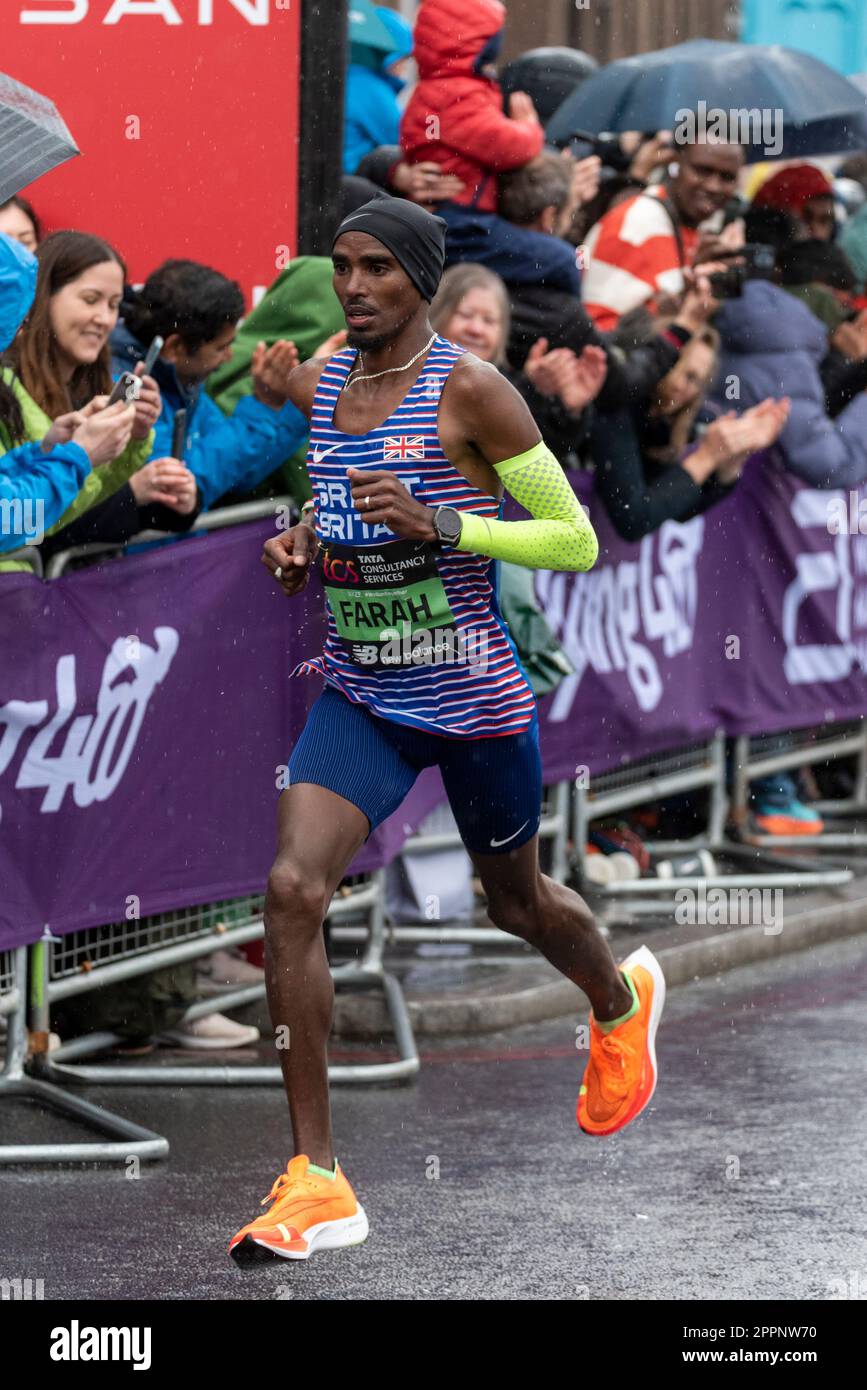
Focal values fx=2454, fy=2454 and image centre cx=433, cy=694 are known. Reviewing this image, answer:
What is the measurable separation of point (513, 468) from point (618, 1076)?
1713 millimetres

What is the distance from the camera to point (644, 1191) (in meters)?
6.36

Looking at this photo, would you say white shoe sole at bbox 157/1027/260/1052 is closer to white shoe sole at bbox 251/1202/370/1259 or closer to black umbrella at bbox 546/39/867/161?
white shoe sole at bbox 251/1202/370/1259

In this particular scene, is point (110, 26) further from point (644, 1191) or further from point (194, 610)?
point (644, 1191)

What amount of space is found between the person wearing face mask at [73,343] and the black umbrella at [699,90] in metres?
4.03

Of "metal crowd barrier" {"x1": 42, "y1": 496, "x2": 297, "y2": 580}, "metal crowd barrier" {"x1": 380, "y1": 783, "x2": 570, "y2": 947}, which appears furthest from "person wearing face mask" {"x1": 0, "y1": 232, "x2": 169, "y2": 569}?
"metal crowd barrier" {"x1": 380, "y1": 783, "x2": 570, "y2": 947}

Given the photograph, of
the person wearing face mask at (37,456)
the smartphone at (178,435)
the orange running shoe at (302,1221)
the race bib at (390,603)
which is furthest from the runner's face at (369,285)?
the smartphone at (178,435)

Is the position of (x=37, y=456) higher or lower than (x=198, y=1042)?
higher

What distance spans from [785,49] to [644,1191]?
6.38 metres

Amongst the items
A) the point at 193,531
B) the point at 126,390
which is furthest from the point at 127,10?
the point at 126,390

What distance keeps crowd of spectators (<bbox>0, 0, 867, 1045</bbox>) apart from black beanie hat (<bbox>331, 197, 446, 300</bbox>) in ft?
3.55

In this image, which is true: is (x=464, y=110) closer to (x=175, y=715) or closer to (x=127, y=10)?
(x=127, y=10)

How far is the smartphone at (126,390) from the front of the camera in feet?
21.5

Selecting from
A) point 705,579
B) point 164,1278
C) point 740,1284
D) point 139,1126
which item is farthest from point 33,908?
point 705,579

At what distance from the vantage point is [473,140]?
341 inches
